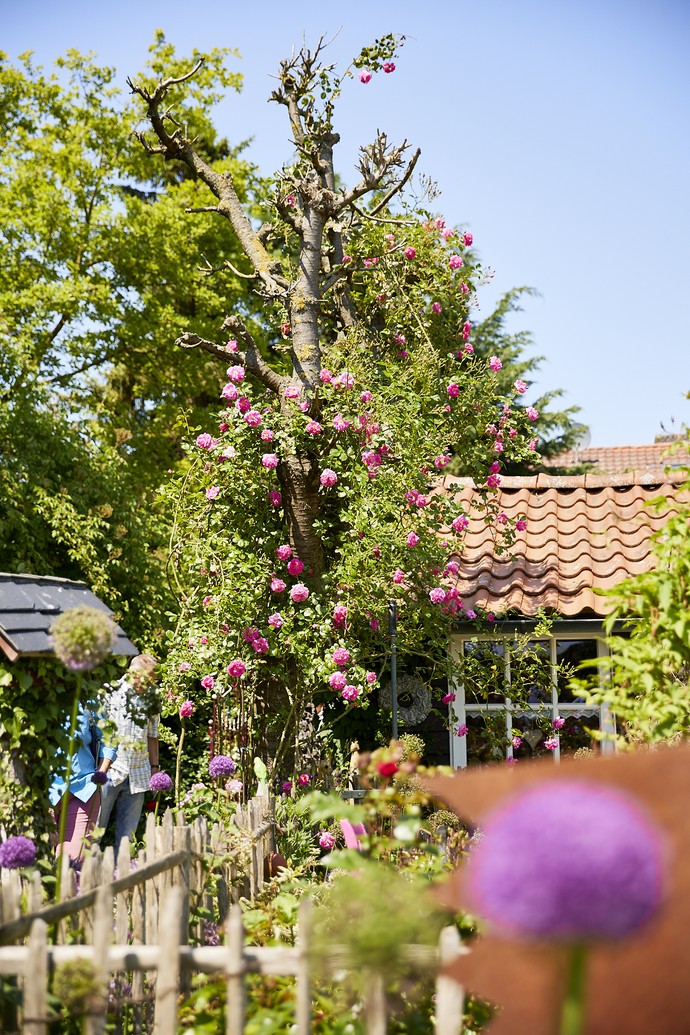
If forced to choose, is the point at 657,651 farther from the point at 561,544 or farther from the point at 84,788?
the point at 561,544

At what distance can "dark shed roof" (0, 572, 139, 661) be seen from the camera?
13.3 feet

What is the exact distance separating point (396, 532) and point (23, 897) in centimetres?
399

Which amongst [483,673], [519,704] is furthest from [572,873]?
[519,704]

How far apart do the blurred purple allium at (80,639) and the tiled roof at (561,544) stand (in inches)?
183

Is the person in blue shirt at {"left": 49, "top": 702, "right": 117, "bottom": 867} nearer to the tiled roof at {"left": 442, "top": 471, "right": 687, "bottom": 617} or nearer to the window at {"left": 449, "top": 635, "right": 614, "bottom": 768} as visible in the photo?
the window at {"left": 449, "top": 635, "right": 614, "bottom": 768}

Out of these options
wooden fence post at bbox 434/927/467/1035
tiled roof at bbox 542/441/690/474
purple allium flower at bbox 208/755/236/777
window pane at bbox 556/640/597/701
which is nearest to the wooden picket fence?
wooden fence post at bbox 434/927/467/1035

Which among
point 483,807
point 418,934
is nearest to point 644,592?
point 418,934

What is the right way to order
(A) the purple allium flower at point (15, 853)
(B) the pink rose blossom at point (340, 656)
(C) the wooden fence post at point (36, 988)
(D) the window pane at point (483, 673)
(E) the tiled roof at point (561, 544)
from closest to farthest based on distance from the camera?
(C) the wooden fence post at point (36, 988) → (A) the purple allium flower at point (15, 853) → (B) the pink rose blossom at point (340, 656) → (D) the window pane at point (483, 673) → (E) the tiled roof at point (561, 544)

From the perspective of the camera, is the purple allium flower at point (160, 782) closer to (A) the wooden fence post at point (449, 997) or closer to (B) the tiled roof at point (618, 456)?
(A) the wooden fence post at point (449, 997)

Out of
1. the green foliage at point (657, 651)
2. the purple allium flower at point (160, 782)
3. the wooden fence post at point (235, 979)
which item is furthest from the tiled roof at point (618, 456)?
the wooden fence post at point (235, 979)


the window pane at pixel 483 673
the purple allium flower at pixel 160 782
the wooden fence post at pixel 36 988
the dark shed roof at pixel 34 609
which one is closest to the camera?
the wooden fence post at pixel 36 988

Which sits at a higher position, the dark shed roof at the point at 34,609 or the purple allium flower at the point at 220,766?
the dark shed roof at the point at 34,609

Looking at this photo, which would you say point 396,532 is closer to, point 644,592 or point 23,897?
point 644,592

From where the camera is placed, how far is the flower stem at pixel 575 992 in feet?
4.64
